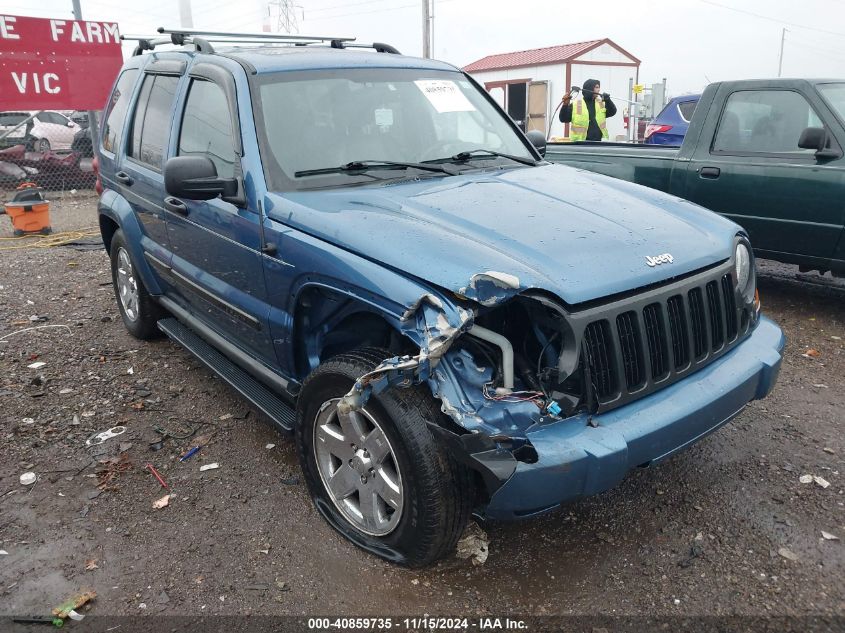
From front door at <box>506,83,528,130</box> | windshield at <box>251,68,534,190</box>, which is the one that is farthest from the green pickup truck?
front door at <box>506,83,528,130</box>

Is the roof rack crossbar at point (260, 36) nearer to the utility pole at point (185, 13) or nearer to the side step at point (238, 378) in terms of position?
the side step at point (238, 378)

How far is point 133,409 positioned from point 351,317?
2.12 m

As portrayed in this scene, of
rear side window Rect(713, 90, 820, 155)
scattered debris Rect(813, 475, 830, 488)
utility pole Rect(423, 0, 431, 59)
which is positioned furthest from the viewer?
utility pole Rect(423, 0, 431, 59)

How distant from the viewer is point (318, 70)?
11.8 feet

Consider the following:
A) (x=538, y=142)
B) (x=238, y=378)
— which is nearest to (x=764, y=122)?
(x=538, y=142)

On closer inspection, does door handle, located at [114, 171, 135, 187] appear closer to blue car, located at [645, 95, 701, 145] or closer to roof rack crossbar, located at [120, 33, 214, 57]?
roof rack crossbar, located at [120, 33, 214, 57]

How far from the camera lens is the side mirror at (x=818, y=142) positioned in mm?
5211

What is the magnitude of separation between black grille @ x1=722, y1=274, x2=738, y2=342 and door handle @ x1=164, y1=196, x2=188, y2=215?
Result: 110 inches

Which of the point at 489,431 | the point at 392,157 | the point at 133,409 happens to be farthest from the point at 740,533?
the point at 133,409

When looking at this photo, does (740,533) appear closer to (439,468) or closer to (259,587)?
(439,468)

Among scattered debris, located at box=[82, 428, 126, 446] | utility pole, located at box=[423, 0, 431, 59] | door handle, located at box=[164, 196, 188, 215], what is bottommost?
scattered debris, located at box=[82, 428, 126, 446]

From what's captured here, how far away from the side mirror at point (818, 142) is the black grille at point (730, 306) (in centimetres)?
303

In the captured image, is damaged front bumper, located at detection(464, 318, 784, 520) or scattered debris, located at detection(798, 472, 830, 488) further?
scattered debris, located at detection(798, 472, 830, 488)

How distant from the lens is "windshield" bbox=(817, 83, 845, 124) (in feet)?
17.7
